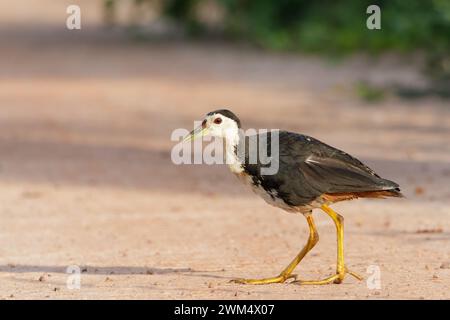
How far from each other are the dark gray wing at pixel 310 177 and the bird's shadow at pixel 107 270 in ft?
2.69

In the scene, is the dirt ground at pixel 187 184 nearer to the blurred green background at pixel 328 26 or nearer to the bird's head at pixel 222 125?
the blurred green background at pixel 328 26

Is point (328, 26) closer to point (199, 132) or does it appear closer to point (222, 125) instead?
point (199, 132)

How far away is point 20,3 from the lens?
41.4 metres

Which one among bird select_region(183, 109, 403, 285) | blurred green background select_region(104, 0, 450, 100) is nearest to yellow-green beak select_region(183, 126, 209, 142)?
bird select_region(183, 109, 403, 285)

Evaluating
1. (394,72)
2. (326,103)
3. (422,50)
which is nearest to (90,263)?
(326,103)

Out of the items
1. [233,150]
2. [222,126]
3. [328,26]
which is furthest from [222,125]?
[328,26]

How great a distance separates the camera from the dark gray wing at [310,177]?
7.47 m

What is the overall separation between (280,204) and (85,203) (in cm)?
377

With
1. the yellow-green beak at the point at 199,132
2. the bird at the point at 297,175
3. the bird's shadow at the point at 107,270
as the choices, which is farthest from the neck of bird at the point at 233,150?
the bird's shadow at the point at 107,270

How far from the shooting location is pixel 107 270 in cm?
824

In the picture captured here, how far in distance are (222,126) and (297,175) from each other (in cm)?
55

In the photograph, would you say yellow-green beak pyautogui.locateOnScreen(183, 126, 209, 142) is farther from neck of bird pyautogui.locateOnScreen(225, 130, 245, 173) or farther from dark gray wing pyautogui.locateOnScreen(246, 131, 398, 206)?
dark gray wing pyautogui.locateOnScreen(246, 131, 398, 206)

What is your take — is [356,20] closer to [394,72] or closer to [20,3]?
[394,72]

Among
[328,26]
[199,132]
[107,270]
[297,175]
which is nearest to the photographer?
[297,175]
